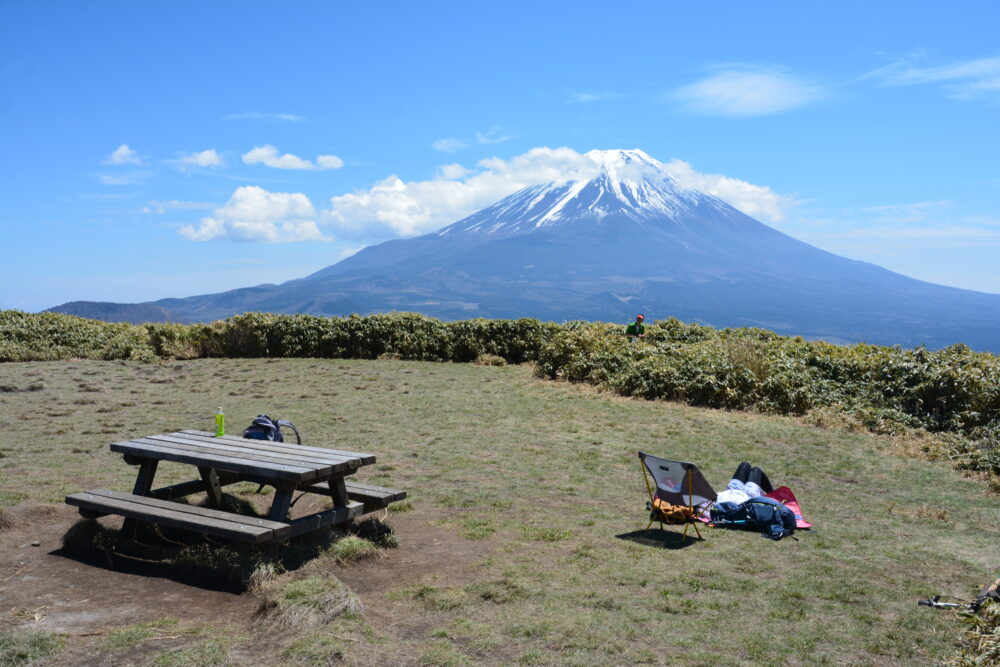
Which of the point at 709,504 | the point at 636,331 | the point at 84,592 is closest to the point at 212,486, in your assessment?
the point at 84,592

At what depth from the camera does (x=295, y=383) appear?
600 inches

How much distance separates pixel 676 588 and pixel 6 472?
22.0 feet

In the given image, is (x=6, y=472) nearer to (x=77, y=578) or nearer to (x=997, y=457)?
(x=77, y=578)

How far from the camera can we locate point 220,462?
5.18 metres

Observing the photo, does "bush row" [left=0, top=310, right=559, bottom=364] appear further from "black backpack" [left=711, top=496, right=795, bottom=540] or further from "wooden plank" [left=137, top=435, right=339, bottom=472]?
"wooden plank" [left=137, top=435, right=339, bottom=472]

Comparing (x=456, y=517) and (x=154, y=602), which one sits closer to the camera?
(x=154, y=602)

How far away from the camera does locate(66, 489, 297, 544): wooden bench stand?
4773 mm

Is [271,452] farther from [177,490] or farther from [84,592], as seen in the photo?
[84,592]

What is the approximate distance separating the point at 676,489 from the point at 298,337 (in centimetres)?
1527

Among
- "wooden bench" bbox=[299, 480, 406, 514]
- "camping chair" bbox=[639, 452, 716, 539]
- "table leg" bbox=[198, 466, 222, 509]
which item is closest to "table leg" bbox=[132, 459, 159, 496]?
"table leg" bbox=[198, 466, 222, 509]

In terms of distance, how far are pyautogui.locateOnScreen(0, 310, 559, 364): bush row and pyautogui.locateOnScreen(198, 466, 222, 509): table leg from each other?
13.3 meters

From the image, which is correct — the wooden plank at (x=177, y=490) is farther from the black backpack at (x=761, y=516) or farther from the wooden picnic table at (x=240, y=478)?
the black backpack at (x=761, y=516)

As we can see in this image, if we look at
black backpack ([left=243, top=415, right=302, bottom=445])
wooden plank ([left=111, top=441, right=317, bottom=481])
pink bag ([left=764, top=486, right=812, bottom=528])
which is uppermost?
black backpack ([left=243, top=415, right=302, bottom=445])

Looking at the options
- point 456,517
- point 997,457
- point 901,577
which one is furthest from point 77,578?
point 997,457
